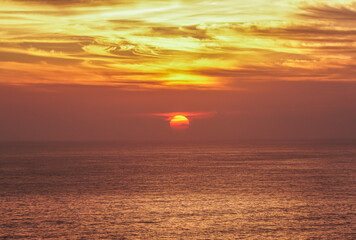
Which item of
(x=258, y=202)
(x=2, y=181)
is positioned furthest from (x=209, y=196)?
(x=2, y=181)

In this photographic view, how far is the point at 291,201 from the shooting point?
7256cm

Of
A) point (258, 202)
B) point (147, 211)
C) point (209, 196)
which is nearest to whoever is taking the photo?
point (147, 211)

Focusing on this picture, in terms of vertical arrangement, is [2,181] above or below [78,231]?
above

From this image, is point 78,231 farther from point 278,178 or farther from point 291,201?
point 278,178

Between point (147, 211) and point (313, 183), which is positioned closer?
point (147, 211)

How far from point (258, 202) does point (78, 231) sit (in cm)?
2893

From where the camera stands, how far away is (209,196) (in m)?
77.9

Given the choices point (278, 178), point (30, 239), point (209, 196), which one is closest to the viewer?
point (30, 239)

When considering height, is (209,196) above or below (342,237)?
above

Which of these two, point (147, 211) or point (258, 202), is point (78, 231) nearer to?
point (147, 211)

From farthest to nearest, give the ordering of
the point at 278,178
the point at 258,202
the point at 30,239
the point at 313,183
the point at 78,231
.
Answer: the point at 278,178 → the point at 313,183 → the point at 258,202 → the point at 78,231 → the point at 30,239

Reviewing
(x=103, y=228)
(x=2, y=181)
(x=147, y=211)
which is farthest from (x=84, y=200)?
(x=2, y=181)

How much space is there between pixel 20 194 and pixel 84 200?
13.2 m

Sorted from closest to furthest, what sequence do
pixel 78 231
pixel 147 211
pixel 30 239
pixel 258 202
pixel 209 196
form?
pixel 30 239 < pixel 78 231 < pixel 147 211 < pixel 258 202 < pixel 209 196
